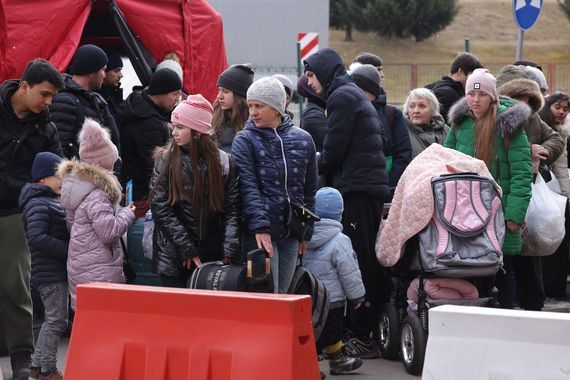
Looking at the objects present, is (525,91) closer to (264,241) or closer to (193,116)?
(264,241)

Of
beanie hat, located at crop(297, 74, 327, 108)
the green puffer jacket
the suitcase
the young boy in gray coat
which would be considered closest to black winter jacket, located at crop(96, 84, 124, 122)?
beanie hat, located at crop(297, 74, 327, 108)

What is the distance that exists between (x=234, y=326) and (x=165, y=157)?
1.64 metres

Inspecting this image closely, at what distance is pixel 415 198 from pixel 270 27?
45.5 ft

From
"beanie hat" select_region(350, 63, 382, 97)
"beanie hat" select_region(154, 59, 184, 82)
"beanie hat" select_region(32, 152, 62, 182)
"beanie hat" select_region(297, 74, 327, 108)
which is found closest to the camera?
"beanie hat" select_region(32, 152, 62, 182)

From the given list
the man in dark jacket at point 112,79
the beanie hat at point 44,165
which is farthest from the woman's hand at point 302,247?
the man in dark jacket at point 112,79

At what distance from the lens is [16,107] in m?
8.07

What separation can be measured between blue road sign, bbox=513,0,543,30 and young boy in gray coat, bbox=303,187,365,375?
22.9 feet

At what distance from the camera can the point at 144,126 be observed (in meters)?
9.88

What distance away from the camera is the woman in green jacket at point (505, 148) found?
9023 millimetres

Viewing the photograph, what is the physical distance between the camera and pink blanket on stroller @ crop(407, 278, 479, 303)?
846 cm

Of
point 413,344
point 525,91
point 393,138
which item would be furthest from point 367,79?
point 413,344

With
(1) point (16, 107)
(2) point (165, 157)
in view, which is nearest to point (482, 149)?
(2) point (165, 157)

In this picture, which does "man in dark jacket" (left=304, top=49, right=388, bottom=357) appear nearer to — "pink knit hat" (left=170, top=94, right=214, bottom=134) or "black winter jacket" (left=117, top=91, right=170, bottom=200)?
"black winter jacket" (left=117, top=91, right=170, bottom=200)

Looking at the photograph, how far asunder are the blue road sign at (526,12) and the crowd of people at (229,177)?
4.48 m
